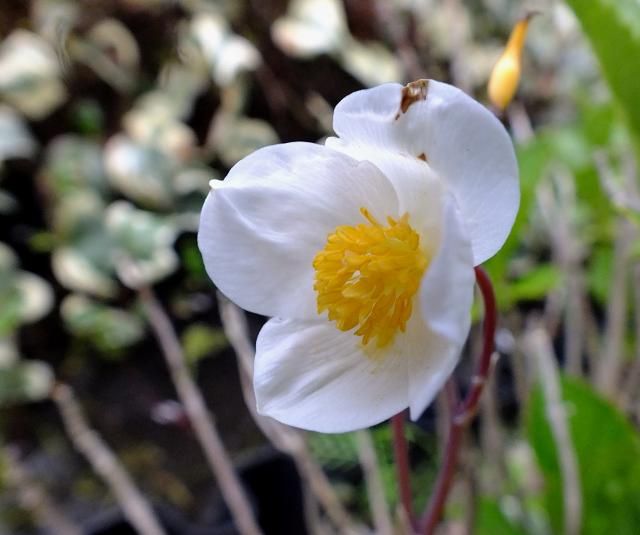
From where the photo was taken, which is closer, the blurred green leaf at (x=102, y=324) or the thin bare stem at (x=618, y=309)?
the thin bare stem at (x=618, y=309)

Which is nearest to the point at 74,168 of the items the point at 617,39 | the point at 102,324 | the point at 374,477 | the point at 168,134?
the point at 168,134

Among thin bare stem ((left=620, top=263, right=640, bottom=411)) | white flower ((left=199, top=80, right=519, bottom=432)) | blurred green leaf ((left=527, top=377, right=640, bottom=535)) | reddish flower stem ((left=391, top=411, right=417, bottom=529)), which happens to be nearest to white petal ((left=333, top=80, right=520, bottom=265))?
white flower ((left=199, top=80, right=519, bottom=432))

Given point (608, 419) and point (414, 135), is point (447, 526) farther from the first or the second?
point (414, 135)

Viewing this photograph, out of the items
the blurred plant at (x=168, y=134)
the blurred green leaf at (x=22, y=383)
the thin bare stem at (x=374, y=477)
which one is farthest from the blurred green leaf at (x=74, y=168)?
the thin bare stem at (x=374, y=477)

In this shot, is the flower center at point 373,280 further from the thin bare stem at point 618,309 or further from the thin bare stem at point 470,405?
the thin bare stem at point 618,309

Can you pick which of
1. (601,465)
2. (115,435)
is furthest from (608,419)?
(115,435)

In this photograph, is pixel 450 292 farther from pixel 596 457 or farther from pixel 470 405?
pixel 596 457

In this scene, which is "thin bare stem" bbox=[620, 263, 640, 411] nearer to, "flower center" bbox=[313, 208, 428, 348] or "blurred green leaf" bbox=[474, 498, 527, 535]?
"blurred green leaf" bbox=[474, 498, 527, 535]
